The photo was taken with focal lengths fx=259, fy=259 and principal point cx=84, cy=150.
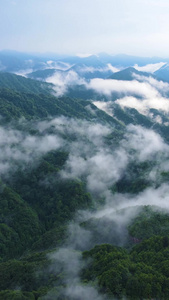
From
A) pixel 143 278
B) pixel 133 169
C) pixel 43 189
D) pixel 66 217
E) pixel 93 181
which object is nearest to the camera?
pixel 143 278

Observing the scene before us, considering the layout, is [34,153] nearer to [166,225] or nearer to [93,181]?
[93,181]

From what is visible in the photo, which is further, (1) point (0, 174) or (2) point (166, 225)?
(1) point (0, 174)

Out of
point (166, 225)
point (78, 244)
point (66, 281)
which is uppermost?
point (166, 225)

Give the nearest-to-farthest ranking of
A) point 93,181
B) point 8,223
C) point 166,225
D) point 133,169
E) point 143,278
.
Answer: point 143,278, point 166,225, point 8,223, point 93,181, point 133,169

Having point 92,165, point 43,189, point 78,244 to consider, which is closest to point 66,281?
point 78,244

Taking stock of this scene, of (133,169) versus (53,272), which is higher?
(133,169)

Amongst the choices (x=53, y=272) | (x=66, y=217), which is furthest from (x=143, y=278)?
(x=66, y=217)

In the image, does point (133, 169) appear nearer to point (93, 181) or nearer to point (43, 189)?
point (93, 181)

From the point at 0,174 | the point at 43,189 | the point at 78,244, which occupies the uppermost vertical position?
the point at 0,174

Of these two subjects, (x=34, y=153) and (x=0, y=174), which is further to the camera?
(x=34, y=153)
